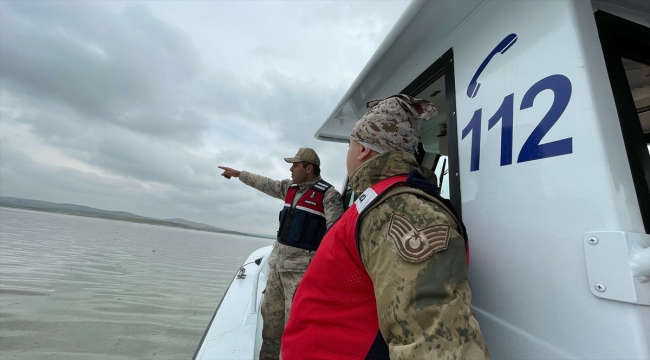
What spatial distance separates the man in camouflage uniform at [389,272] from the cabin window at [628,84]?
1.44 feet

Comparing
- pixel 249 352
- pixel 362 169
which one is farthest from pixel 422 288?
pixel 249 352

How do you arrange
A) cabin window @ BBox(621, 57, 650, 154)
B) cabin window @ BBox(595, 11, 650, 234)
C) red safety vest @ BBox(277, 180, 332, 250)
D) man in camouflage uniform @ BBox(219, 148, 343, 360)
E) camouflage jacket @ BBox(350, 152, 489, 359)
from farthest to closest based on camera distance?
1. red safety vest @ BBox(277, 180, 332, 250)
2. man in camouflage uniform @ BBox(219, 148, 343, 360)
3. cabin window @ BBox(621, 57, 650, 154)
4. cabin window @ BBox(595, 11, 650, 234)
5. camouflage jacket @ BBox(350, 152, 489, 359)

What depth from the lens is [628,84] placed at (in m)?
0.84

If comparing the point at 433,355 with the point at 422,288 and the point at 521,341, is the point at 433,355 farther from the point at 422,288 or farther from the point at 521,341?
the point at 521,341

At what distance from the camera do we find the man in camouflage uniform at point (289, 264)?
241 centimetres

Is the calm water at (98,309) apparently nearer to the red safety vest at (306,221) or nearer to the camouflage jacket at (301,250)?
the camouflage jacket at (301,250)

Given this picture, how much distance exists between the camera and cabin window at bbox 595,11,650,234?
73 centimetres

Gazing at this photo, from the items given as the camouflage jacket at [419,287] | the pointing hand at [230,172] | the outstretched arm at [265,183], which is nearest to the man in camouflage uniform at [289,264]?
the outstretched arm at [265,183]

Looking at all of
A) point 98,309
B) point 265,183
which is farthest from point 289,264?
point 98,309

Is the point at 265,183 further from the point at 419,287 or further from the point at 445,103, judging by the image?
the point at 419,287

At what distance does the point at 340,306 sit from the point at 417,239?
37 cm

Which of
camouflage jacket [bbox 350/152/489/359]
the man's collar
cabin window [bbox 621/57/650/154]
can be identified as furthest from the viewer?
the man's collar

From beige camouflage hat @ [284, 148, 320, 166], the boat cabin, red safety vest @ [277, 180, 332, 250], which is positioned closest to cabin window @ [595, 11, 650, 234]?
the boat cabin

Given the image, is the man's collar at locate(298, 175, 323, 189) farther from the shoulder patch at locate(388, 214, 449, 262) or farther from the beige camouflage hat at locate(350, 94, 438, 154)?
the shoulder patch at locate(388, 214, 449, 262)
